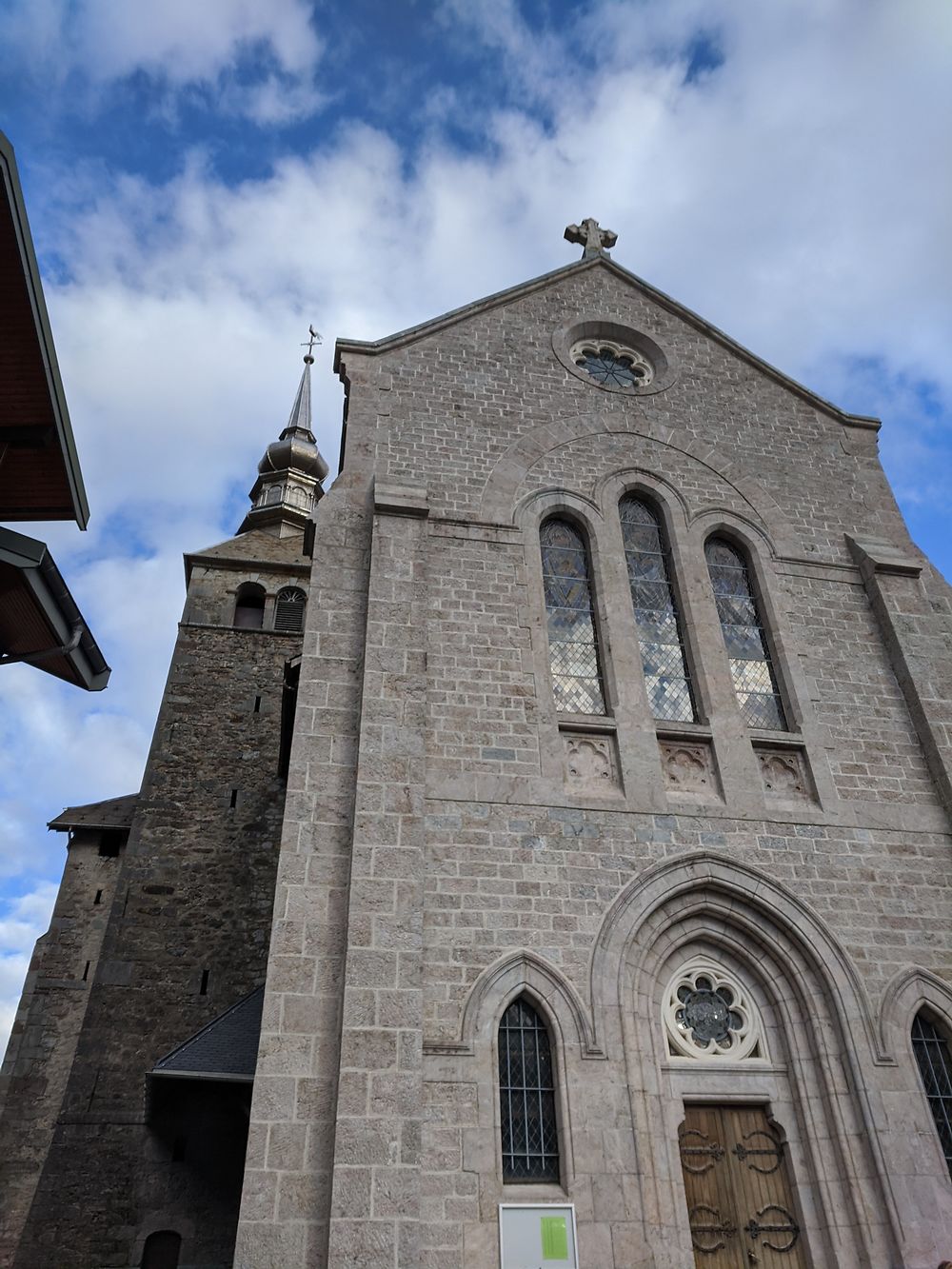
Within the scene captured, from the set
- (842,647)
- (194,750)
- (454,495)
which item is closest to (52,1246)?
(194,750)

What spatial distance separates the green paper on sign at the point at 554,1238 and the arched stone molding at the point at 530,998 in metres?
1.08

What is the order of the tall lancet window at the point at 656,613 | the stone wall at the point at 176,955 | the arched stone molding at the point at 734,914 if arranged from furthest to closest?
the stone wall at the point at 176,955 < the tall lancet window at the point at 656,613 < the arched stone molding at the point at 734,914

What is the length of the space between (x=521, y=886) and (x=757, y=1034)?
2.34 m

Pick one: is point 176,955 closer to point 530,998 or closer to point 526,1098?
point 530,998

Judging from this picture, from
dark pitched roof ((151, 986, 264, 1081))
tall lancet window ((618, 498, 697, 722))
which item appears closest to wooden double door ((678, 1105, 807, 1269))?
tall lancet window ((618, 498, 697, 722))

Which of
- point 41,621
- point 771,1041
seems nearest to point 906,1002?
point 771,1041

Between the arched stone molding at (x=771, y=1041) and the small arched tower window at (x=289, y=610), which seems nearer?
the arched stone molding at (x=771, y=1041)

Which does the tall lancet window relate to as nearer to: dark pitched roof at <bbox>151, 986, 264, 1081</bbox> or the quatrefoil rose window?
the quatrefoil rose window

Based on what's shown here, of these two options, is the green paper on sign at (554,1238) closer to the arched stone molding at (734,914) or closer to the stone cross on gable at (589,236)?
the arched stone molding at (734,914)

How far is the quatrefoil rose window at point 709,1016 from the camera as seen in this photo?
7.58 meters

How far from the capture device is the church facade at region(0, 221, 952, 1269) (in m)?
6.58

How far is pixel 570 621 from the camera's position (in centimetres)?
958

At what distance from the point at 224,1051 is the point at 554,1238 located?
13.0ft

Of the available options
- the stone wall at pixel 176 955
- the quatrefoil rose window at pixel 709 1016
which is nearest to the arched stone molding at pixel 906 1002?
the quatrefoil rose window at pixel 709 1016
